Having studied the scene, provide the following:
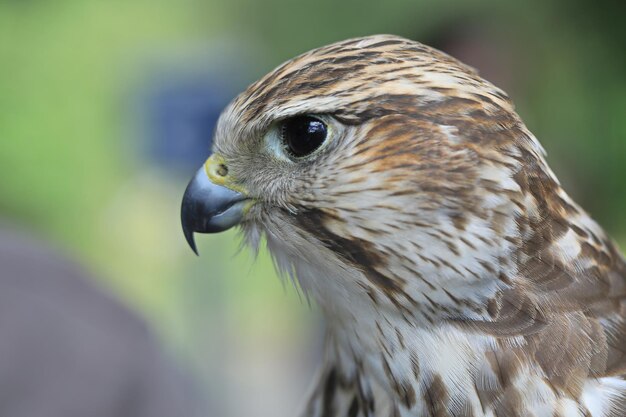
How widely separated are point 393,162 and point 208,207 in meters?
0.45

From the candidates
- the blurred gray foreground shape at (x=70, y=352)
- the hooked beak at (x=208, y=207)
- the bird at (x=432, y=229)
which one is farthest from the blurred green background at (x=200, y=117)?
the bird at (x=432, y=229)

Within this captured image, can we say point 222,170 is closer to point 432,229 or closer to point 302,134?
point 302,134

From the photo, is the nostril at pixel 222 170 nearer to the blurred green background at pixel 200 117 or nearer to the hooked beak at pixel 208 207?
the hooked beak at pixel 208 207

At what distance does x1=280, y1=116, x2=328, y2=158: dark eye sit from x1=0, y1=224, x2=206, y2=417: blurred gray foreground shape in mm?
1271

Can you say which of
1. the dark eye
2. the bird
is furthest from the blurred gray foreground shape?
the dark eye

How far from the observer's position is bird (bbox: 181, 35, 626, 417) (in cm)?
177

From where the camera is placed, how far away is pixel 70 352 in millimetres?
2719

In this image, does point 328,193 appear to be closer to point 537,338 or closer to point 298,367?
point 537,338

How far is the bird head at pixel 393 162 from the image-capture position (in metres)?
1.77

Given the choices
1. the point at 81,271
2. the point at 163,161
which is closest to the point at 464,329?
the point at 81,271

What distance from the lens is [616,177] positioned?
22.4 ft

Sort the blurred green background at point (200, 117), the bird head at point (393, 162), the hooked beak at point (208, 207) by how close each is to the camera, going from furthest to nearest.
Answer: the blurred green background at point (200, 117)
the hooked beak at point (208, 207)
the bird head at point (393, 162)

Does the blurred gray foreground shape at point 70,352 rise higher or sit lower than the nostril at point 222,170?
lower

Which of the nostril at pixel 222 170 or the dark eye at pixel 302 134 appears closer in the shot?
the dark eye at pixel 302 134
